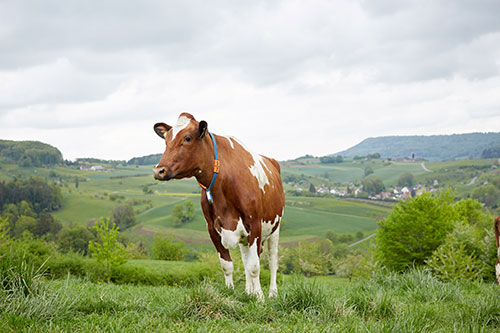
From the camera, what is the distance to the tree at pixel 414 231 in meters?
29.5

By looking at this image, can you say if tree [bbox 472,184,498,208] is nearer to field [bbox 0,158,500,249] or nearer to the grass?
field [bbox 0,158,500,249]

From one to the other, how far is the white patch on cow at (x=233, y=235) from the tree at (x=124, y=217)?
388 feet

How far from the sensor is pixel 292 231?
112 metres

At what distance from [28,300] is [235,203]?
9.64 feet

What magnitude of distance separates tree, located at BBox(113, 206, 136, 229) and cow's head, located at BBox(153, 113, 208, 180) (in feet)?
389

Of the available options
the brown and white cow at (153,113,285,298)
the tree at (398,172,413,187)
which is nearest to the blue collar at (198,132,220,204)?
the brown and white cow at (153,113,285,298)

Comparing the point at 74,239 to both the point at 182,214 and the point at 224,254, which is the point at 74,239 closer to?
the point at 182,214

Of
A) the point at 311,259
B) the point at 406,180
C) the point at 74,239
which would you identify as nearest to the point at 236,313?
the point at 311,259

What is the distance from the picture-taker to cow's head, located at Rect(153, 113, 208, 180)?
5.12 m

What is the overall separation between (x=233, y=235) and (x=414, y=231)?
28846 millimetres

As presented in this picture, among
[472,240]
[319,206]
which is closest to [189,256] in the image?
[319,206]

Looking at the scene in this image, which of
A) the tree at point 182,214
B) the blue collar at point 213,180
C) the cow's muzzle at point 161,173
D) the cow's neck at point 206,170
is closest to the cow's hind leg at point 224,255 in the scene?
the blue collar at point 213,180

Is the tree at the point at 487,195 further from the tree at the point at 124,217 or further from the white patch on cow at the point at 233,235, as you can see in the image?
the white patch on cow at the point at 233,235

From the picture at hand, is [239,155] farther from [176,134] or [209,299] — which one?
[209,299]
